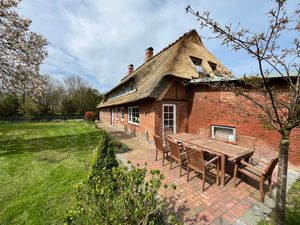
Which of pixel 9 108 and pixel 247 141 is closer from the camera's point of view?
pixel 247 141

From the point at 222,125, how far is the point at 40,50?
39.9 feet

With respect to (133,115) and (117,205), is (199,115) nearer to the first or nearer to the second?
(133,115)

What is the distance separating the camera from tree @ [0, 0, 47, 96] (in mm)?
8977

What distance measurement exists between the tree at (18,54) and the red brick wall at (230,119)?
32.7 ft

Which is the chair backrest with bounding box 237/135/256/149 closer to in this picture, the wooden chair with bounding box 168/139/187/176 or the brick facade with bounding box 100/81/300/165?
the brick facade with bounding box 100/81/300/165

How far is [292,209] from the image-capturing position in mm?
3184

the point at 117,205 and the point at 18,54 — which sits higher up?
the point at 18,54

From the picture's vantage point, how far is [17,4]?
902 cm

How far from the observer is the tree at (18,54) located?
8977 millimetres

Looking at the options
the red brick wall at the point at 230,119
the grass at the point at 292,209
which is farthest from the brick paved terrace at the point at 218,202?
the red brick wall at the point at 230,119

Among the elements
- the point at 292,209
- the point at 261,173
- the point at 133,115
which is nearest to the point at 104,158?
the point at 261,173

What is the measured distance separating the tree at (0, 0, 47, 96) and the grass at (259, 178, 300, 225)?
12.4 metres

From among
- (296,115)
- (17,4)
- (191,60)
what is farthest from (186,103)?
(17,4)

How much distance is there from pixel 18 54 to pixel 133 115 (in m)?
8.16
